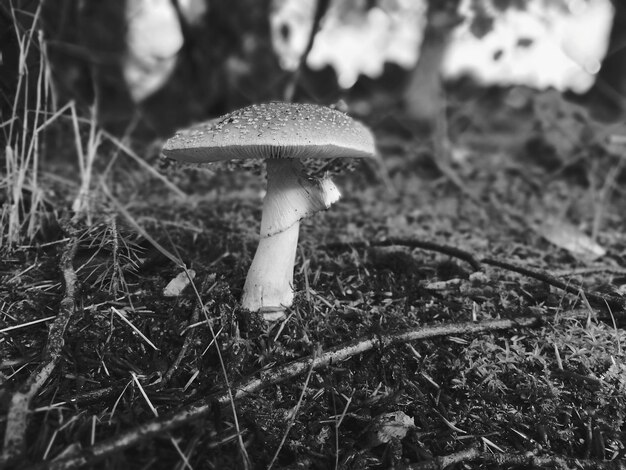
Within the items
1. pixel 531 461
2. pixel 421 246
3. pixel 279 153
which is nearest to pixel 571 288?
pixel 421 246

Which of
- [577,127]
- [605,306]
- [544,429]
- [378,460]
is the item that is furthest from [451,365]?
[577,127]

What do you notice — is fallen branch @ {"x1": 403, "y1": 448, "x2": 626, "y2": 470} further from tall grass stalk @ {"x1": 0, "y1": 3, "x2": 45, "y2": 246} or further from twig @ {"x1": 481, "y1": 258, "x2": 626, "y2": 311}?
tall grass stalk @ {"x1": 0, "y1": 3, "x2": 45, "y2": 246}

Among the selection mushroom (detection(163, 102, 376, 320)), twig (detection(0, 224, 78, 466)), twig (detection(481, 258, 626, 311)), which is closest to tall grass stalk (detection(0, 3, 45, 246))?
twig (detection(0, 224, 78, 466))

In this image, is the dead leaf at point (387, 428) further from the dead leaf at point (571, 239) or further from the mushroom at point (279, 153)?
the dead leaf at point (571, 239)

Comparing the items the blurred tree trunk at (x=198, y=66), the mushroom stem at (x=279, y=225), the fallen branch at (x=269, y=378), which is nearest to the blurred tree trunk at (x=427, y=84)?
the blurred tree trunk at (x=198, y=66)

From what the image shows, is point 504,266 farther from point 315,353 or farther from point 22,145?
point 22,145

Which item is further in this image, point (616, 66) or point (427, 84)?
point (616, 66)
